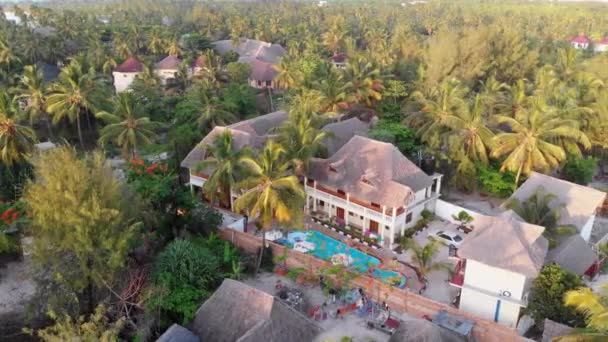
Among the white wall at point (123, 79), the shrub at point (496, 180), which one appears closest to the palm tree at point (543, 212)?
the shrub at point (496, 180)

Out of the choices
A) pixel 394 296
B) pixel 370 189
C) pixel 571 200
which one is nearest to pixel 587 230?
pixel 571 200

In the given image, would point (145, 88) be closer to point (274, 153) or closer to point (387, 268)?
point (274, 153)

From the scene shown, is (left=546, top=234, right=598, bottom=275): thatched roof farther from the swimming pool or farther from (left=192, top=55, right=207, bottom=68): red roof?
(left=192, top=55, right=207, bottom=68): red roof

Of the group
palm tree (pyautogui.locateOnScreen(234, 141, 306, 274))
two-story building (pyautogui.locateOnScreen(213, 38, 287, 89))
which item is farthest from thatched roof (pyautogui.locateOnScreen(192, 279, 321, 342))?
two-story building (pyautogui.locateOnScreen(213, 38, 287, 89))

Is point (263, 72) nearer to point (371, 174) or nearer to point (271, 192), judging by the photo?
point (371, 174)

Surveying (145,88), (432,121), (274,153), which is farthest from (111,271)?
(145,88)

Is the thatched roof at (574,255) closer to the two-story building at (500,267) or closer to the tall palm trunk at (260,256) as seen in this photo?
the two-story building at (500,267)
